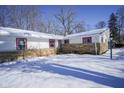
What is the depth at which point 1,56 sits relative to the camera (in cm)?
1152

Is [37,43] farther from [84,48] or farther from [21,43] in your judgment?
[84,48]

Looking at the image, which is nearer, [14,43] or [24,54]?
[14,43]

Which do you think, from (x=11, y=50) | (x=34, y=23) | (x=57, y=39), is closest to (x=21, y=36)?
(x=11, y=50)

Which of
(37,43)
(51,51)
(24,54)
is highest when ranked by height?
(37,43)

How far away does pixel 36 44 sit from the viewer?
15.5m

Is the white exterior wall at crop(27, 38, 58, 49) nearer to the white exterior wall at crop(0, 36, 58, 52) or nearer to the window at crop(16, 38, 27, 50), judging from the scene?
the white exterior wall at crop(0, 36, 58, 52)

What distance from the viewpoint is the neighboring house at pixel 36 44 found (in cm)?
1244

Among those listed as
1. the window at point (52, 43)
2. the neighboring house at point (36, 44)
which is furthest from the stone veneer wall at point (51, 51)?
the window at point (52, 43)

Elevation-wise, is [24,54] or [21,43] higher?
[21,43]

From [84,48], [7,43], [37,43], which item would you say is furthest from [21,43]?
[84,48]

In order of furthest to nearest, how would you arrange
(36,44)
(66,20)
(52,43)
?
(66,20) → (52,43) → (36,44)

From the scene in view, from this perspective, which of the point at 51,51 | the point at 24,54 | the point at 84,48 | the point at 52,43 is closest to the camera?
the point at 24,54

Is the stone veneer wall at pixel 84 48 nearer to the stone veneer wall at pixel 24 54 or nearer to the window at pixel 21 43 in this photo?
the stone veneer wall at pixel 24 54
